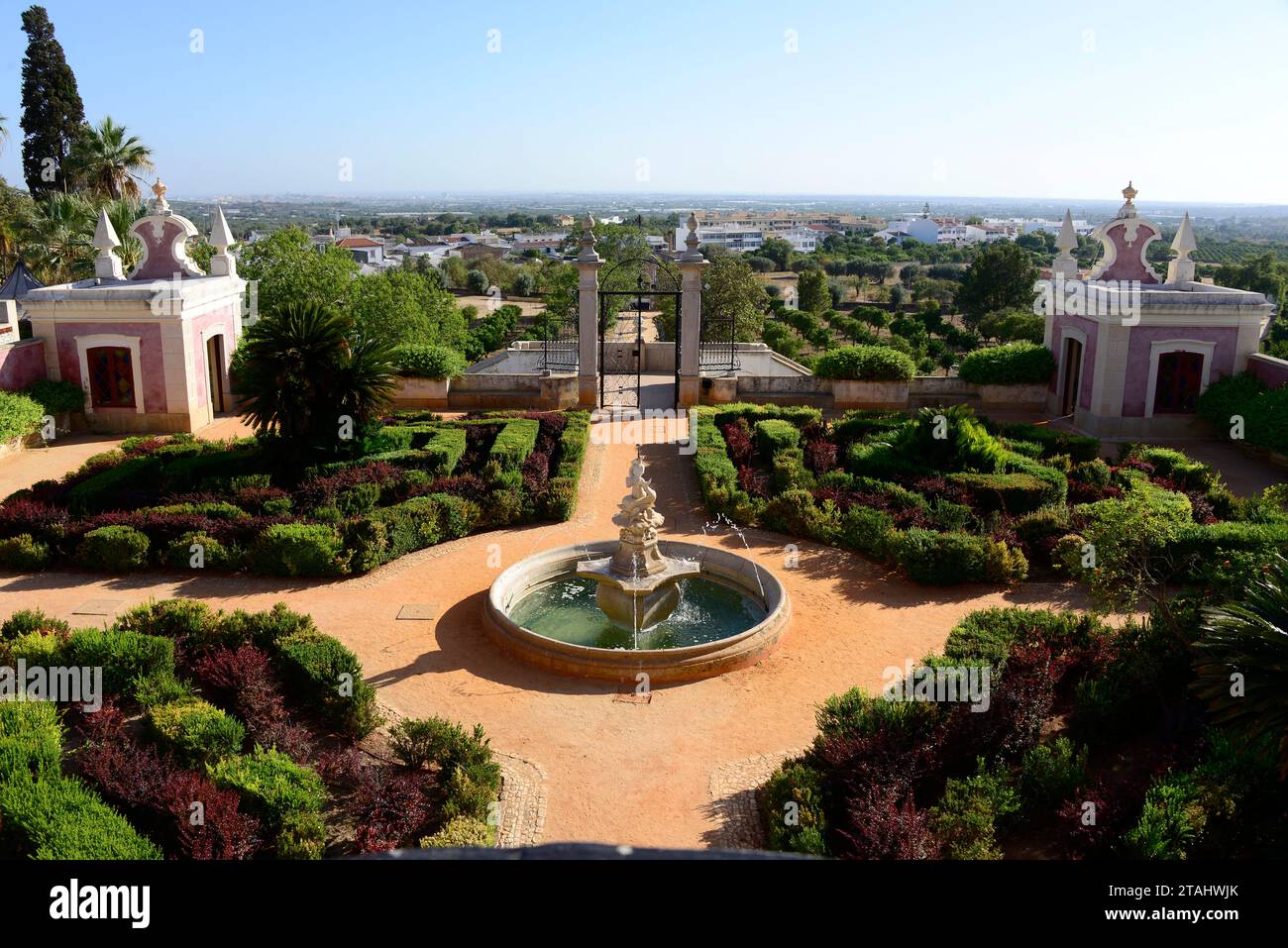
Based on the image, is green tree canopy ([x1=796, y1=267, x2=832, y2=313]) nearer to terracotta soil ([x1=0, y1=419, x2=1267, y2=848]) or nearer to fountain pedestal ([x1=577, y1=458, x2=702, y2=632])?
terracotta soil ([x1=0, y1=419, x2=1267, y2=848])

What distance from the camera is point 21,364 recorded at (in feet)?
73.8

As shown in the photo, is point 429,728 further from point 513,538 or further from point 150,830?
point 513,538

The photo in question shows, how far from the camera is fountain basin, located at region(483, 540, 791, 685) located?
463 inches

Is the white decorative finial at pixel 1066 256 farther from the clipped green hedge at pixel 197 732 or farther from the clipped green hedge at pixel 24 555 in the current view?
the clipped green hedge at pixel 24 555

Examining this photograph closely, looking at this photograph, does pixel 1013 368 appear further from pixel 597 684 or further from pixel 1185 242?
pixel 597 684

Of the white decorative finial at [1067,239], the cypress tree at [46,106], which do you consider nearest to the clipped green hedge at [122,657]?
the white decorative finial at [1067,239]

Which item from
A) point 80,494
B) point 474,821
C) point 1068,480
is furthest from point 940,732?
point 80,494

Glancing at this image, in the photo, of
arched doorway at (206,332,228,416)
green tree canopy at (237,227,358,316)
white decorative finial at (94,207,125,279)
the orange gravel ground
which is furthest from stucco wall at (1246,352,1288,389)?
white decorative finial at (94,207,125,279)

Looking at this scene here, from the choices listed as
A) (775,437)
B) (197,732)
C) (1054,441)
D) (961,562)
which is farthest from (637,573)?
(1054,441)

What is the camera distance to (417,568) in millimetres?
15148

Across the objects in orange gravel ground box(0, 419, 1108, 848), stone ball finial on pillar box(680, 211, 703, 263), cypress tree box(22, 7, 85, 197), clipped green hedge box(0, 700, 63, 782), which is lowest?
orange gravel ground box(0, 419, 1108, 848)

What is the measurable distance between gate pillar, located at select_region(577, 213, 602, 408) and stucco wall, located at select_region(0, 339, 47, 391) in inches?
490

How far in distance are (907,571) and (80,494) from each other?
1319 cm

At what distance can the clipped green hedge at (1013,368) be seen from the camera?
2566 cm
